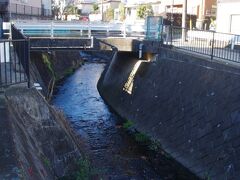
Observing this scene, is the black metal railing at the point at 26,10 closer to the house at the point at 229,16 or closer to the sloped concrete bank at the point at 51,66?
the sloped concrete bank at the point at 51,66

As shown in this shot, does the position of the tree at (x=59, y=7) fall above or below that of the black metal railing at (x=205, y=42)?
above

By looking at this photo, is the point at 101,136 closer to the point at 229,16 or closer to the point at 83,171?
the point at 83,171

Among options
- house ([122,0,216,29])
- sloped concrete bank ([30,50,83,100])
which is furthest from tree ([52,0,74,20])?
sloped concrete bank ([30,50,83,100])

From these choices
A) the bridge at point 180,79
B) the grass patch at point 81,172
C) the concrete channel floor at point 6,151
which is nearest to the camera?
the concrete channel floor at point 6,151

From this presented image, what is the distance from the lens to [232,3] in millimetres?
24422

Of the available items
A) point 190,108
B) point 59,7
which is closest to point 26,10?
point 190,108

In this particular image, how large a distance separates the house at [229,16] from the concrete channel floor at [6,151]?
19486mm

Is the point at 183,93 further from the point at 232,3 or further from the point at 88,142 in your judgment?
the point at 232,3

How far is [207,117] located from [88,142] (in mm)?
4968

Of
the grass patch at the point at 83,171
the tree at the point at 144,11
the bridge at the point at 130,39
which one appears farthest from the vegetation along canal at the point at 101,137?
the tree at the point at 144,11

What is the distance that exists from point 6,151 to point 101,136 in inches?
378

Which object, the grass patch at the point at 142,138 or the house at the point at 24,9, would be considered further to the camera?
the house at the point at 24,9

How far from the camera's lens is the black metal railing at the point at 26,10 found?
41562mm

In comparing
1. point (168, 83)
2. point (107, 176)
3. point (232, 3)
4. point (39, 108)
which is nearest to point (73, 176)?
point (39, 108)
